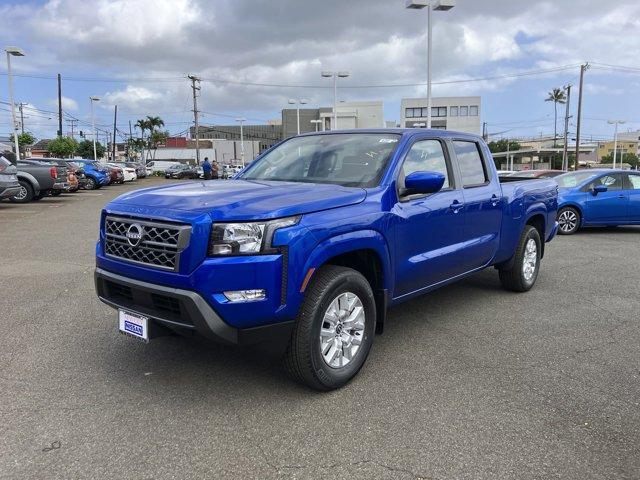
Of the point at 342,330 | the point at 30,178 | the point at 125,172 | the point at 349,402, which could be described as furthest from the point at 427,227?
the point at 125,172

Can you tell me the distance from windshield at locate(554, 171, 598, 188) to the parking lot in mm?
6700

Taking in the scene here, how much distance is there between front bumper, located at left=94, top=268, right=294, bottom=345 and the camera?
3111 mm

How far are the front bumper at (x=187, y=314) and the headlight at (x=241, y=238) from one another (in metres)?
0.32

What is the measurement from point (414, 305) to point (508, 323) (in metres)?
1.02

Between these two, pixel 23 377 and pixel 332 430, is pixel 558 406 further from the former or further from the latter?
pixel 23 377

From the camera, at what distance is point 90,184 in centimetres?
2591

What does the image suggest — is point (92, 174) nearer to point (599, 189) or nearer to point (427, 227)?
point (599, 189)

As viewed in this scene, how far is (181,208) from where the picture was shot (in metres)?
3.29

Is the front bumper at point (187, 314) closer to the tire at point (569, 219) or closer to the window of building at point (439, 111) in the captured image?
the tire at point (569, 219)

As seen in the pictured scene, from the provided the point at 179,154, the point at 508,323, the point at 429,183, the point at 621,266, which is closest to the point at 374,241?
the point at 429,183

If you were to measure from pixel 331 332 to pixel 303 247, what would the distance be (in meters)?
0.70

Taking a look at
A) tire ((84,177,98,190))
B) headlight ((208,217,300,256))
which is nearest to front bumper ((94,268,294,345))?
headlight ((208,217,300,256))

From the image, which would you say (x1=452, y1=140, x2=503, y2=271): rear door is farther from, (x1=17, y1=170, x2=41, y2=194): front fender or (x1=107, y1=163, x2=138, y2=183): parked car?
(x1=107, y1=163, x2=138, y2=183): parked car

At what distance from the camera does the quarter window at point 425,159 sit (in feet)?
14.5
